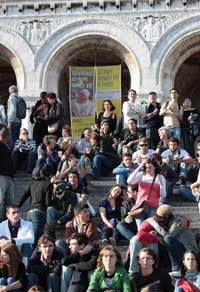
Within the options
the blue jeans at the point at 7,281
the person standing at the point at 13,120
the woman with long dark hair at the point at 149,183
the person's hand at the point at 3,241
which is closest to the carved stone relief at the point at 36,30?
the person standing at the point at 13,120

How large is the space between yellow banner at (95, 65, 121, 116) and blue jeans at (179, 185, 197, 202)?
9.04 meters

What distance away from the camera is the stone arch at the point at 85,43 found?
72.8ft

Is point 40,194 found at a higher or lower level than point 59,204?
higher

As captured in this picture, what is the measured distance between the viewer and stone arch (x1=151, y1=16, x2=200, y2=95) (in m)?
22.1

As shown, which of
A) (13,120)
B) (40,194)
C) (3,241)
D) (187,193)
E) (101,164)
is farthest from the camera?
(13,120)

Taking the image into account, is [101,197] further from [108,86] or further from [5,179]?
[108,86]

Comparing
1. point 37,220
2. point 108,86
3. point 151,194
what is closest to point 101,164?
point 151,194

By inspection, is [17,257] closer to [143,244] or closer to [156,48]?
[143,244]

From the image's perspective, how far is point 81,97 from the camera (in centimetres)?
2355

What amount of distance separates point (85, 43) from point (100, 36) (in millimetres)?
577

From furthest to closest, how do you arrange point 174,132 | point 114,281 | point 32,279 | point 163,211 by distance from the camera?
point 174,132 → point 163,211 → point 32,279 → point 114,281

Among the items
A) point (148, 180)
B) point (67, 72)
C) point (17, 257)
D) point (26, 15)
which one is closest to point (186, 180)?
point (148, 180)

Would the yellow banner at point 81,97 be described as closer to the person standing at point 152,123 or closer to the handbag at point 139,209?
the person standing at point 152,123

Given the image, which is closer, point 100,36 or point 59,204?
point 59,204
